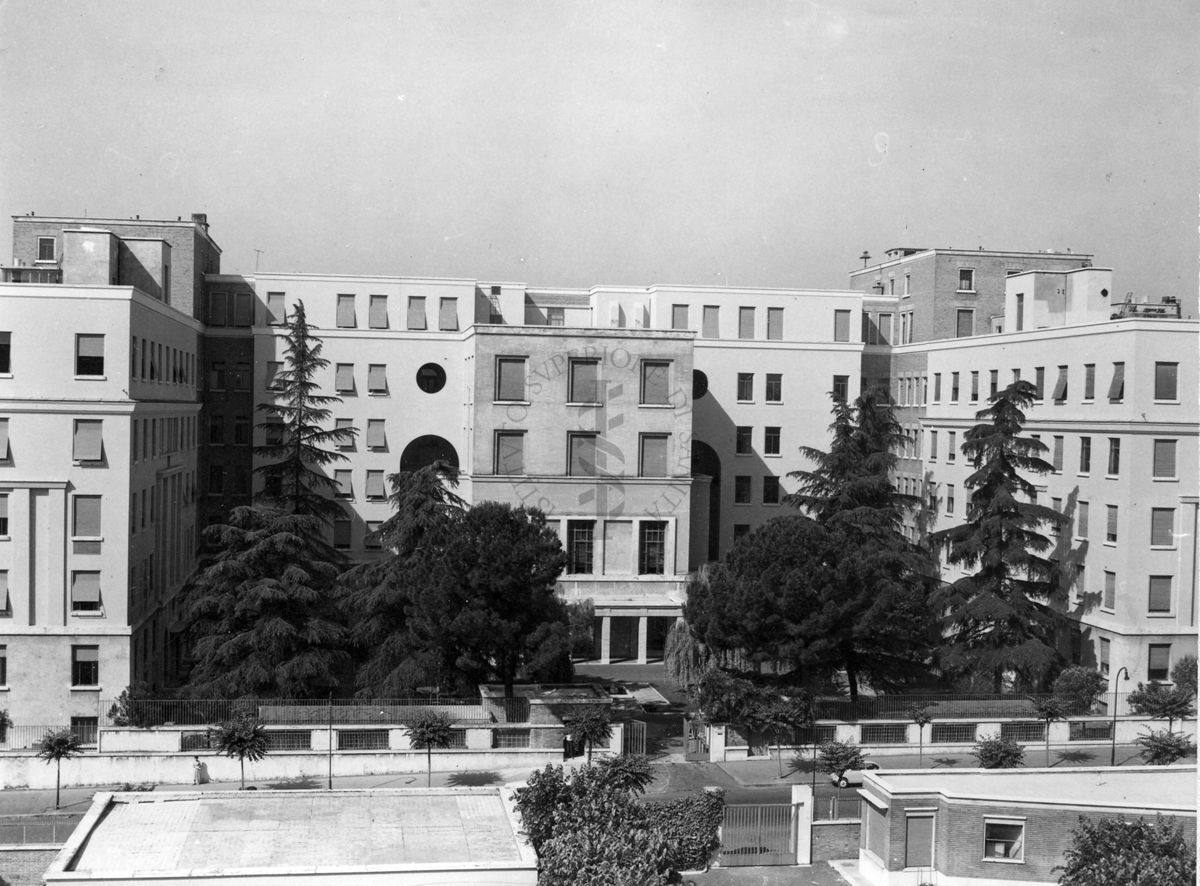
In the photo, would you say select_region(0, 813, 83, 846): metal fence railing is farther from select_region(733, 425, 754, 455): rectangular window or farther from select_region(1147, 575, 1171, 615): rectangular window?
select_region(733, 425, 754, 455): rectangular window

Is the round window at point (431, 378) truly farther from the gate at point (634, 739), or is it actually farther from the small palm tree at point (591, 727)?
the small palm tree at point (591, 727)

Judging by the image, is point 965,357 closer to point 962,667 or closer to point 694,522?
point 694,522

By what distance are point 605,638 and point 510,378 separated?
10777 mm

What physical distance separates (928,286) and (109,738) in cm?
4273

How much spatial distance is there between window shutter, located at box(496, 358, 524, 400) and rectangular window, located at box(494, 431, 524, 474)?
4.80 feet

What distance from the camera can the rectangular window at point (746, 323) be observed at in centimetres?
5959

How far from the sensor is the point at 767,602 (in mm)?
37031

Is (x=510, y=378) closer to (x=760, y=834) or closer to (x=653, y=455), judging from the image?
(x=653, y=455)

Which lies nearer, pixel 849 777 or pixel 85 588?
pixel 849 777

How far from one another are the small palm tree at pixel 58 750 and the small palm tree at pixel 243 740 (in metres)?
3.79

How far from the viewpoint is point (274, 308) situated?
58969 millimetres

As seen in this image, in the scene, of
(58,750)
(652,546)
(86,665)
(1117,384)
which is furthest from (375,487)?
(1117,384)

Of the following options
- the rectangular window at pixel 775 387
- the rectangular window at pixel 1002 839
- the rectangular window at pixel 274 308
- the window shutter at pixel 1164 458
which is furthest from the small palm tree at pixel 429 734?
the rectangular window at pixel 274 308

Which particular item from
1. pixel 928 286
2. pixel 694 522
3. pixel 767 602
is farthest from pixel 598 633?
pixel 928 286
